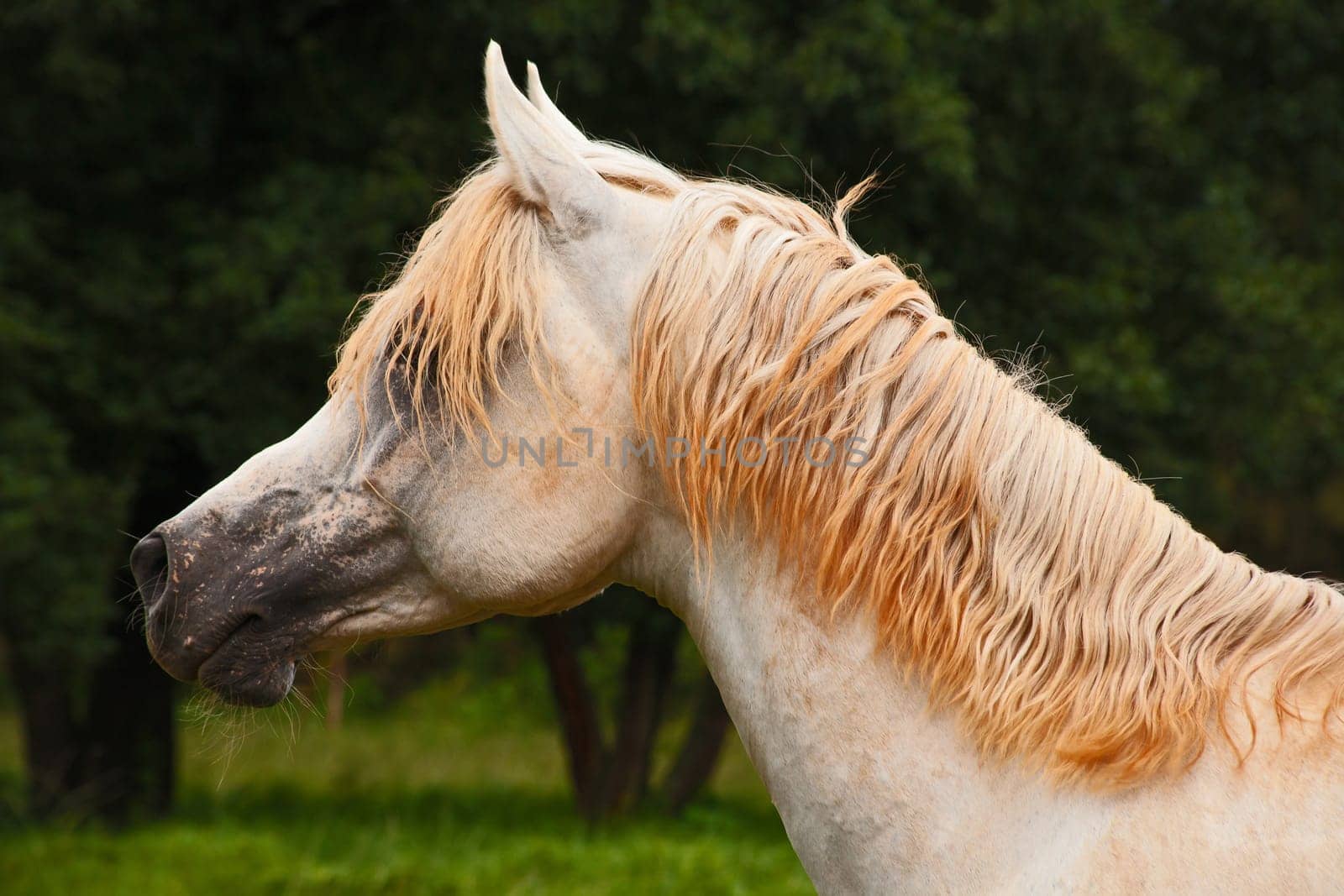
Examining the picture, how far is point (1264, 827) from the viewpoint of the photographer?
4.89 ft

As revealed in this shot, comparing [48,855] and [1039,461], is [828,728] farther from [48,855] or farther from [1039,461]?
[48,855]

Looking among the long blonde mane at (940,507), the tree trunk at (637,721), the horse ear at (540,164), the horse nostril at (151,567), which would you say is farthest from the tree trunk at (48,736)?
the long blonde mane at (940,507)

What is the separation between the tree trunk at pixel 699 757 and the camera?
9570 mm

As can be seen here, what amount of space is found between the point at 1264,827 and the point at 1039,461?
55 cm

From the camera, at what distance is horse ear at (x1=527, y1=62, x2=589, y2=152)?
6.39 feet

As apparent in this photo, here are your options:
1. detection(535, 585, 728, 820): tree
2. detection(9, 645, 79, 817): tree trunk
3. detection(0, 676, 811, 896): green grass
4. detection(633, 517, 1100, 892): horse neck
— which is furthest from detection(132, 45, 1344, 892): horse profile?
detection(9, 645, 79, 817): tree trunk

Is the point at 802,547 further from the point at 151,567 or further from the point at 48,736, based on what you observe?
the point at 48,736

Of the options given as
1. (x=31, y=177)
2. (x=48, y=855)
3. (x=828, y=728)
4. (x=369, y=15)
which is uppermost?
(x=828, y=728)

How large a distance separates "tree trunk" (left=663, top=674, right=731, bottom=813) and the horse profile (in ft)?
25.9

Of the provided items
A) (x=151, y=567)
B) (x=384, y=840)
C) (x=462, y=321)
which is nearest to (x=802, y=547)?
(x=462, y=321)

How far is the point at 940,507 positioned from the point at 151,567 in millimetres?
1222

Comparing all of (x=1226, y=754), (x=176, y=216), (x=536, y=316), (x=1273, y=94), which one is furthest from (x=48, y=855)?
(x=1273, y=94)

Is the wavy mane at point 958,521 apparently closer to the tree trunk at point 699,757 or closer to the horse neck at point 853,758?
the horse neck at point 853,758

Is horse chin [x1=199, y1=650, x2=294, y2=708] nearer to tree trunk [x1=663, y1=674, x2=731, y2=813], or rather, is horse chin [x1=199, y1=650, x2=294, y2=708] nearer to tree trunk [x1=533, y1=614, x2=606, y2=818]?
tree trunk [x1=533, y1=614, x2=606, y2=818]
